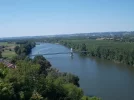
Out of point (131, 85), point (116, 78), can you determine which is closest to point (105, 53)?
point (116, 78)

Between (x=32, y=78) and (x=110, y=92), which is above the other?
(x=32, y=78)

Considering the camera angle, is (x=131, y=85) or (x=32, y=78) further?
(x=131, y=85)

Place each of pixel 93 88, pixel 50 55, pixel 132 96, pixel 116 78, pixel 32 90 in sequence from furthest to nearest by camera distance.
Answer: pixel 50 55
pixel 116 78
pixel 93 88
pixel 132 96
pixel 32 90

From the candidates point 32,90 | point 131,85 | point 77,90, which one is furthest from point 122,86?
point 32,90

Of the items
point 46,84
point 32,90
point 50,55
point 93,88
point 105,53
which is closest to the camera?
point 32,90

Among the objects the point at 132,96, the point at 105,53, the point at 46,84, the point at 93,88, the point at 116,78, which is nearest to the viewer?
the point at 46,84

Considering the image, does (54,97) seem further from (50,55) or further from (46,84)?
(50,55)

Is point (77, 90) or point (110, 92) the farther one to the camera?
point (110, 92)

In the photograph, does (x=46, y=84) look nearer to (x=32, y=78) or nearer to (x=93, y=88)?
(x=32, y=78)

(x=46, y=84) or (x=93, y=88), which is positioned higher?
(x=46, y=84)
